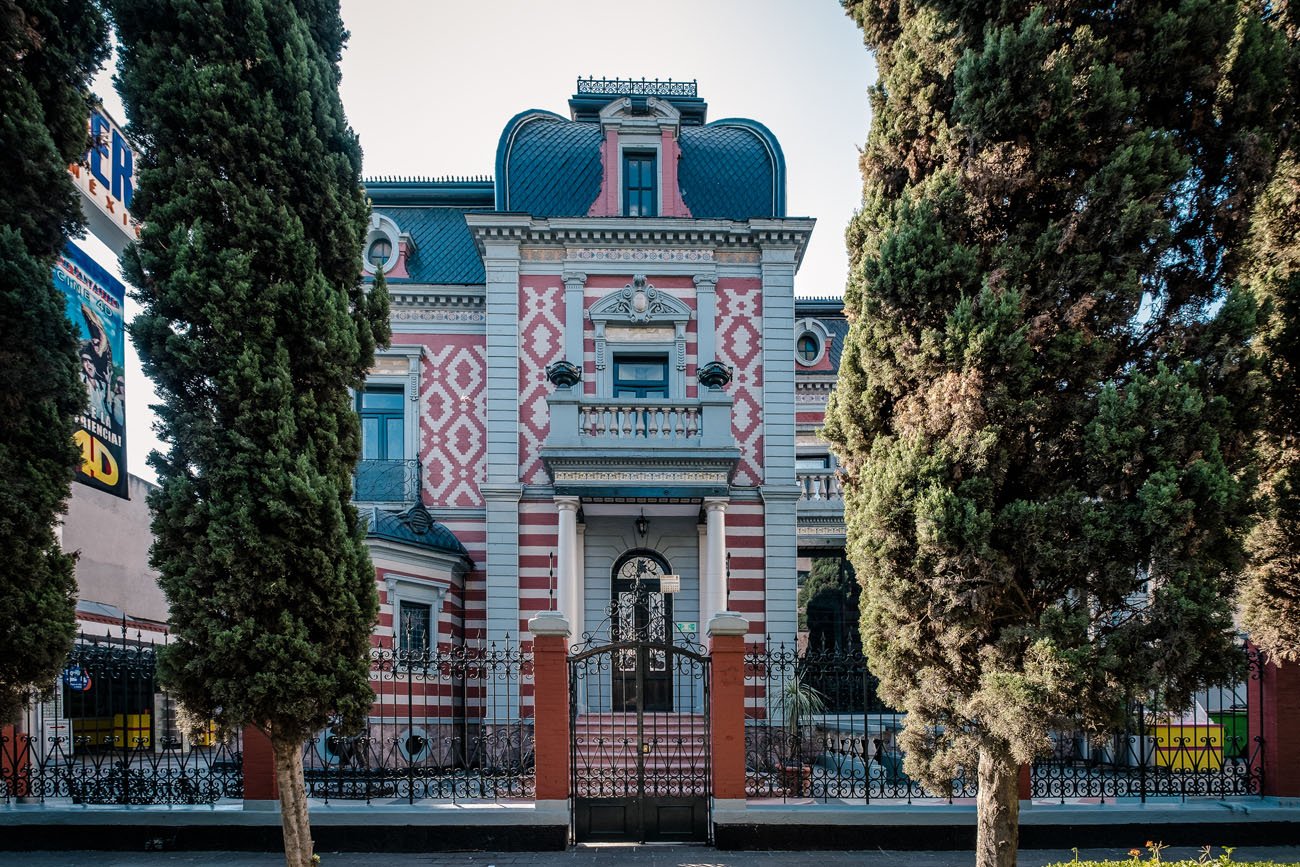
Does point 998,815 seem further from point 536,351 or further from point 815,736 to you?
point 536,351

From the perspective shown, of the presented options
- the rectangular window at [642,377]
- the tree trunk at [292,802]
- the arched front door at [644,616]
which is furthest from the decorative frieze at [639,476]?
the tree trunk at [292,802]

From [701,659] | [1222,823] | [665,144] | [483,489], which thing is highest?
[665,144]

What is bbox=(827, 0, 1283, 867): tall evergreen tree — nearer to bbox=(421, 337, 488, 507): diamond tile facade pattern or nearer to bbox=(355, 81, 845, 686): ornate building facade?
bbox=(355, 81, 845, 686): ornate building facade

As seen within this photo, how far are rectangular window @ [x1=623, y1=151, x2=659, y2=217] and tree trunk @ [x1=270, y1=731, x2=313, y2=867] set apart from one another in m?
14.3

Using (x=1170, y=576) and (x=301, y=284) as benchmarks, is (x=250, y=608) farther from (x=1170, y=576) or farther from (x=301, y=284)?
(x=1170, y=576)

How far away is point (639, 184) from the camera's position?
20.5 meters

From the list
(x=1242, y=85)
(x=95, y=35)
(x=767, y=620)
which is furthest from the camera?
(x=767, y=620)

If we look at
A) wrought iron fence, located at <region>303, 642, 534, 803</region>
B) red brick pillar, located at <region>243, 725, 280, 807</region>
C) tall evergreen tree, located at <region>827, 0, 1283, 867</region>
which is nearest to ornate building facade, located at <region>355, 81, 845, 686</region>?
wrought iron fence, located at <region>303, 642, 534, 803</region>

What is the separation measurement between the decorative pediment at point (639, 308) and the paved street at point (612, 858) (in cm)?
1129

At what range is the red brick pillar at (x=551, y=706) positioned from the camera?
1148 centimetres

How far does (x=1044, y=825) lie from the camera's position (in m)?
11.2

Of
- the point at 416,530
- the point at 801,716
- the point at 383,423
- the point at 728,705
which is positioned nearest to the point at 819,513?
the point at 801,716

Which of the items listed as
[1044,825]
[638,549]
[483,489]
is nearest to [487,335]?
[483,489]

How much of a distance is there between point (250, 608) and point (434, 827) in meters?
4.12
